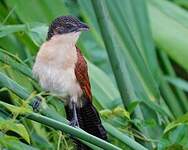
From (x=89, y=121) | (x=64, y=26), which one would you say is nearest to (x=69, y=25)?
(x=64, y=26)

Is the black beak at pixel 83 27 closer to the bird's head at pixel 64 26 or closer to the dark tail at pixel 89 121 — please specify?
the bird's head at pixel 64 26

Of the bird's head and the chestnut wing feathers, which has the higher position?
the bird's head

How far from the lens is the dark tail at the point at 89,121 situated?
5.72 ft

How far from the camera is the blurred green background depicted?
1.77m

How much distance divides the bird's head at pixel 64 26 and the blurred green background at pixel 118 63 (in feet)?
0.18

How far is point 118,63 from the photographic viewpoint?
1993mm

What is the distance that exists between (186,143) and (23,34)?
23.3 inches

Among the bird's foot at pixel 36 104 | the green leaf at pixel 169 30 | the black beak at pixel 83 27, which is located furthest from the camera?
the green leaf at pixel 169 30

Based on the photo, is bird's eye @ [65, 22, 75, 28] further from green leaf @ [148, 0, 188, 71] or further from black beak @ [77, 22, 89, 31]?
green leaf @ [148, 0, 188, 71]

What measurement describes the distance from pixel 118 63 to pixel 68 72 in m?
0.19

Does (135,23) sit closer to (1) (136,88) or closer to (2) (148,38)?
(2) (148,38)

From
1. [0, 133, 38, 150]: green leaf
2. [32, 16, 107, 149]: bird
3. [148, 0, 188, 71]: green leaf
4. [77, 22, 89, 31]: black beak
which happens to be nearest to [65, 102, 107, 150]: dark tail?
[32, 16, 107, 149]: bird

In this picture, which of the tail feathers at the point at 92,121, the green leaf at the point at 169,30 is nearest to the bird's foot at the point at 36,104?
the tail feathers at the point at 92,121

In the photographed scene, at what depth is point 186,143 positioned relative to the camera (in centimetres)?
171
